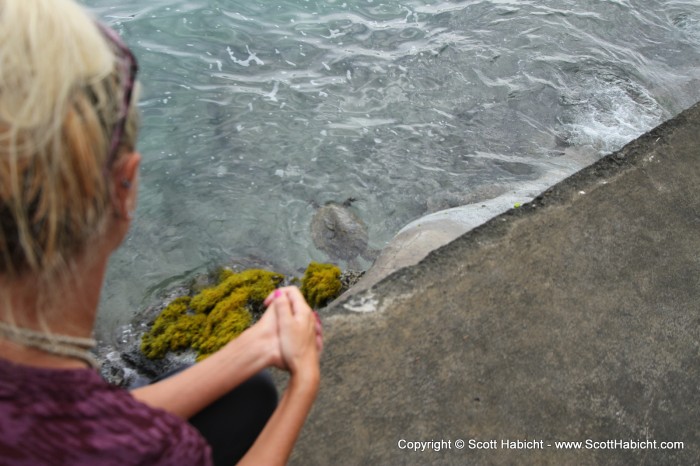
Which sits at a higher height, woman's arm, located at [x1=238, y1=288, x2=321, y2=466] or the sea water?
woman's arm, located at [x1=238, y1=288, x2=321, y2=466]

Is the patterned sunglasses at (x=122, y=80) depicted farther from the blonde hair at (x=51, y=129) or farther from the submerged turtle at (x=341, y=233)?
the submerged turtle at (x=341, y=233)

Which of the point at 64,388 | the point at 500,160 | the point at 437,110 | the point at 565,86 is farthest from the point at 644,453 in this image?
the point at 565,86

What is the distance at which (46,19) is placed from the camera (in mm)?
979

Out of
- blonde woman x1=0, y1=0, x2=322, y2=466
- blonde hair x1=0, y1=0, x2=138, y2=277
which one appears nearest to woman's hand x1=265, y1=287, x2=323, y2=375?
blonde woman x1=0, y1=0, x2=322, y2=466

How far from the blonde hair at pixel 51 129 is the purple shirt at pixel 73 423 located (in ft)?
0.60

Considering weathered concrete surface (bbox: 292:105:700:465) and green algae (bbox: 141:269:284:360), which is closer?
weathered concrete surface (bbox: 292:105:700:465)

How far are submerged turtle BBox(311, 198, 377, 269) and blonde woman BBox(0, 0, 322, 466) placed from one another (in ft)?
10.3

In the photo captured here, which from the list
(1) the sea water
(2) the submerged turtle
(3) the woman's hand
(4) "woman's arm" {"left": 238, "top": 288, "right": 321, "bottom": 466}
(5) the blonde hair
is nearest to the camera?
(5) the blonde hair

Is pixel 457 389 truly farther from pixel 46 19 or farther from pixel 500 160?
pixel 500 160

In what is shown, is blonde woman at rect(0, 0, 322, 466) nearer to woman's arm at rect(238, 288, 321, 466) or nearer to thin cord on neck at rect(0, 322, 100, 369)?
thin cord on neck at rect(0, 322, 100, 369)

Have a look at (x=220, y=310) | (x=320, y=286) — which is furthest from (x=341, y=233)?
(x=220, y=310)

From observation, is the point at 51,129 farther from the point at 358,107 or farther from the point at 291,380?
the point at 358,107

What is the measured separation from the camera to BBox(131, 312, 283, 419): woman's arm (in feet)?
5.67

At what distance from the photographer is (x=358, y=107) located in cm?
602
